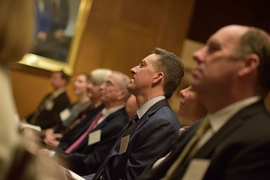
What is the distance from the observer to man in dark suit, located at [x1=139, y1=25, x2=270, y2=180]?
157 cm

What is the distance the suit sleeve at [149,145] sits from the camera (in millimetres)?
2615

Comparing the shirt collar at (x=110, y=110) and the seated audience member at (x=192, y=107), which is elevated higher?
the seated audience member at (x=192, y=107)

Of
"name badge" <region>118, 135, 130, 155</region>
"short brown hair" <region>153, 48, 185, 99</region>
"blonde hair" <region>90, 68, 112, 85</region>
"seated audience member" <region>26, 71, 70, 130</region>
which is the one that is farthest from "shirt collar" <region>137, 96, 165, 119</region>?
"seated audience member" <region>26, 71, 70, 130</region>

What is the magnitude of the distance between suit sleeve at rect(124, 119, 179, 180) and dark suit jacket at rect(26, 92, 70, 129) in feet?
11.9

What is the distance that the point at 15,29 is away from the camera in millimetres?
1221

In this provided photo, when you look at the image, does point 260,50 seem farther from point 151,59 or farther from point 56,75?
point 56,75

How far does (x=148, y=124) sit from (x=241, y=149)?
1207 millimetres

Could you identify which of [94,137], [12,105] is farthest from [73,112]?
[12,105]

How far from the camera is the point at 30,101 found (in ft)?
24.5

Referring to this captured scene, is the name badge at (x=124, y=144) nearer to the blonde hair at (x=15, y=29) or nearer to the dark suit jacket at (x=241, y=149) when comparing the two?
the dark suit jacket at (x=241, y=149)

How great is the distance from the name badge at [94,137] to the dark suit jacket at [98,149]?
0.03 meters

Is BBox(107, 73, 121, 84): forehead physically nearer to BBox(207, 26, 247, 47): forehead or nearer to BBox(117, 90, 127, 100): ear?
BBox(117, 90, 127, 100): ear

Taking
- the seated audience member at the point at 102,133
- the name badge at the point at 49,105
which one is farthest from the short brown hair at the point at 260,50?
the name badge at the point at 49,105

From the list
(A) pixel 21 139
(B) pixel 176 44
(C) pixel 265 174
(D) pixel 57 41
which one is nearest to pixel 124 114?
(C) pixel 265 174
